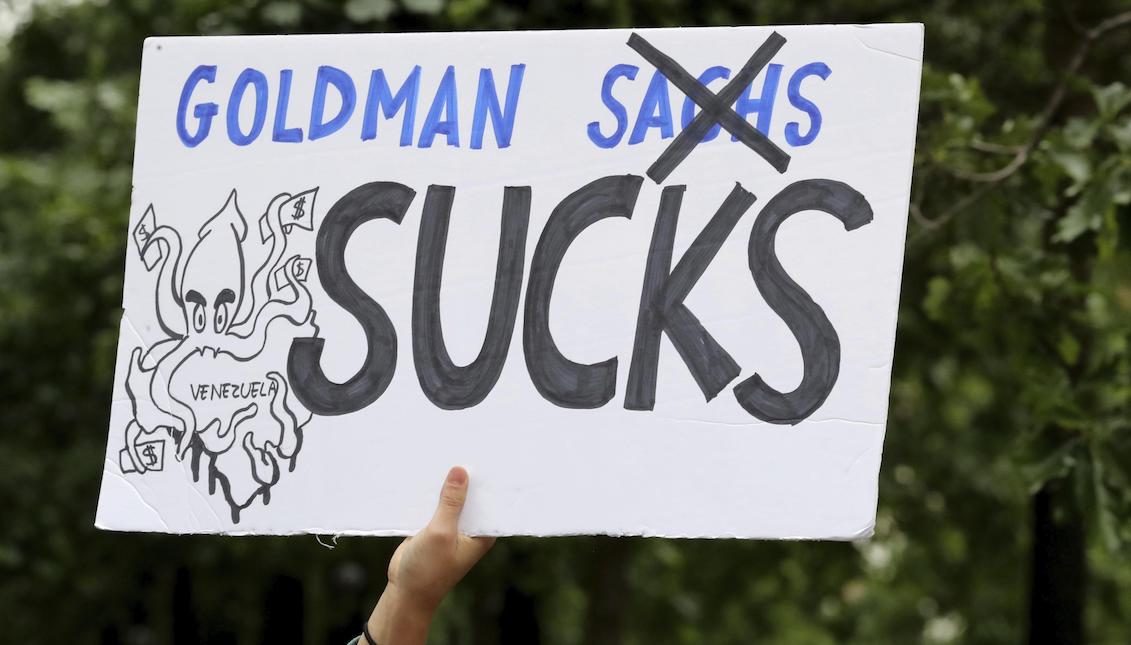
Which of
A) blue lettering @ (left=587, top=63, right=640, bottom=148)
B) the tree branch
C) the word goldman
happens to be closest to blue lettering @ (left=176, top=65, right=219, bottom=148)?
the word goldman

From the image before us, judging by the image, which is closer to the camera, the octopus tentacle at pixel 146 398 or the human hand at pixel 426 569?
the human hand at pixel 426 569

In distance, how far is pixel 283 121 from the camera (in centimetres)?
275

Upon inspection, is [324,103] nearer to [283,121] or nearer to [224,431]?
[283,121]

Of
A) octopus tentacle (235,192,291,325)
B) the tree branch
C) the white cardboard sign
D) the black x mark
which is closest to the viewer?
the white cardboard sign

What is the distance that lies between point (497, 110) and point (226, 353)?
2.09ft

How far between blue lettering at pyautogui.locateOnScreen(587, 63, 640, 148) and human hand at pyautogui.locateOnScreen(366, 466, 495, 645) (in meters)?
0.61

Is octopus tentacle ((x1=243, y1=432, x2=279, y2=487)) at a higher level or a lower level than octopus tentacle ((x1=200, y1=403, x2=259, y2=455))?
lower

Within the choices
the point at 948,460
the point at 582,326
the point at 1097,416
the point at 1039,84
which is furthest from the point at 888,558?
the point at 582,326

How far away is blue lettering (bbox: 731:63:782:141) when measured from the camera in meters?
2.57

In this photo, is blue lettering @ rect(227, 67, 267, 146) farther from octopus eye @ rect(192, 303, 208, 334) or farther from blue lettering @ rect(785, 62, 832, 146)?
blue lettering @ rect(785, 62, 832, 146)

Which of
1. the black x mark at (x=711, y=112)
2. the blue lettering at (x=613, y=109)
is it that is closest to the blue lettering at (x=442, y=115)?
the blue lettering at (x=613, y=109)

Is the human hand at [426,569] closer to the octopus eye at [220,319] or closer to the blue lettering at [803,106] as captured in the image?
the octopus eye at [220,319]

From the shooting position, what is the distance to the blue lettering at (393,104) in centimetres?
272

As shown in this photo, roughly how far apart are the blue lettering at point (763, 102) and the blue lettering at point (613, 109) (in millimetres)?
192
